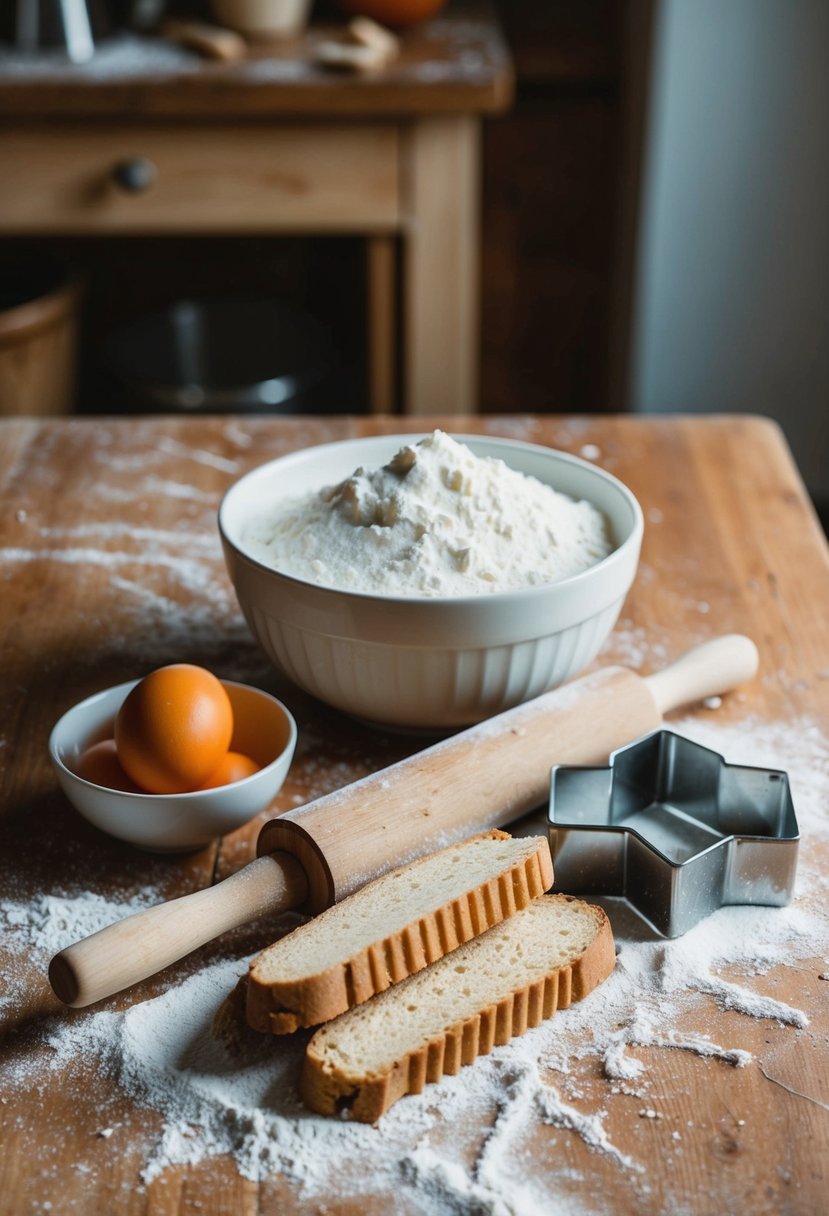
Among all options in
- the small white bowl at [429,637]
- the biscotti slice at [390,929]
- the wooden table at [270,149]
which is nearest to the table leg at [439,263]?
the wooden table at [270,149]

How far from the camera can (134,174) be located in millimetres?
2125

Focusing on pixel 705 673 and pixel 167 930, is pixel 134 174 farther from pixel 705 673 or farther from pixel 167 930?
pixel 167 930

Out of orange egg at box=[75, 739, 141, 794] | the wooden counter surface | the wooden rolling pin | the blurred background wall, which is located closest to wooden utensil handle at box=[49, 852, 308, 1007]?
the wooden rolling pin

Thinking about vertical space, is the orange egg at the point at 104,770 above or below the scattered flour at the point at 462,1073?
above

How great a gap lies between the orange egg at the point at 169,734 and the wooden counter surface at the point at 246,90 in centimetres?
151

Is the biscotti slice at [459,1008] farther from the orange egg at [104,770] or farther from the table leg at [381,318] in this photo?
the table leg at [381,318]

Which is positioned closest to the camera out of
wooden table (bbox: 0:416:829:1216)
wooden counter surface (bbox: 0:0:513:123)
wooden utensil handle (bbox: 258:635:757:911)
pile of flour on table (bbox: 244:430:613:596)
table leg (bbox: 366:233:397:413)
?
wooden table (bbox: 0:416:829:1216)

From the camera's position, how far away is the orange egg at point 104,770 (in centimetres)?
82

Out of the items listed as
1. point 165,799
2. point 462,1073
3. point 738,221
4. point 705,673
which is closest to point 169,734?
point 165,799

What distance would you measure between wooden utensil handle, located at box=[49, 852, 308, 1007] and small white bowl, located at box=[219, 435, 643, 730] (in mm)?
165

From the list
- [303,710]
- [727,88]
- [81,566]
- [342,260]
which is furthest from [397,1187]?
[342,260]

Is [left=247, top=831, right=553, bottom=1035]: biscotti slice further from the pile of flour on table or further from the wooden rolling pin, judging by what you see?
the pile of flour on table

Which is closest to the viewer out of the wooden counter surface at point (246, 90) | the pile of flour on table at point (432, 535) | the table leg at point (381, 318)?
the pile of flour on table at point (432, 535)

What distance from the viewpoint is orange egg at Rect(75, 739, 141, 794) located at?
818 mm
